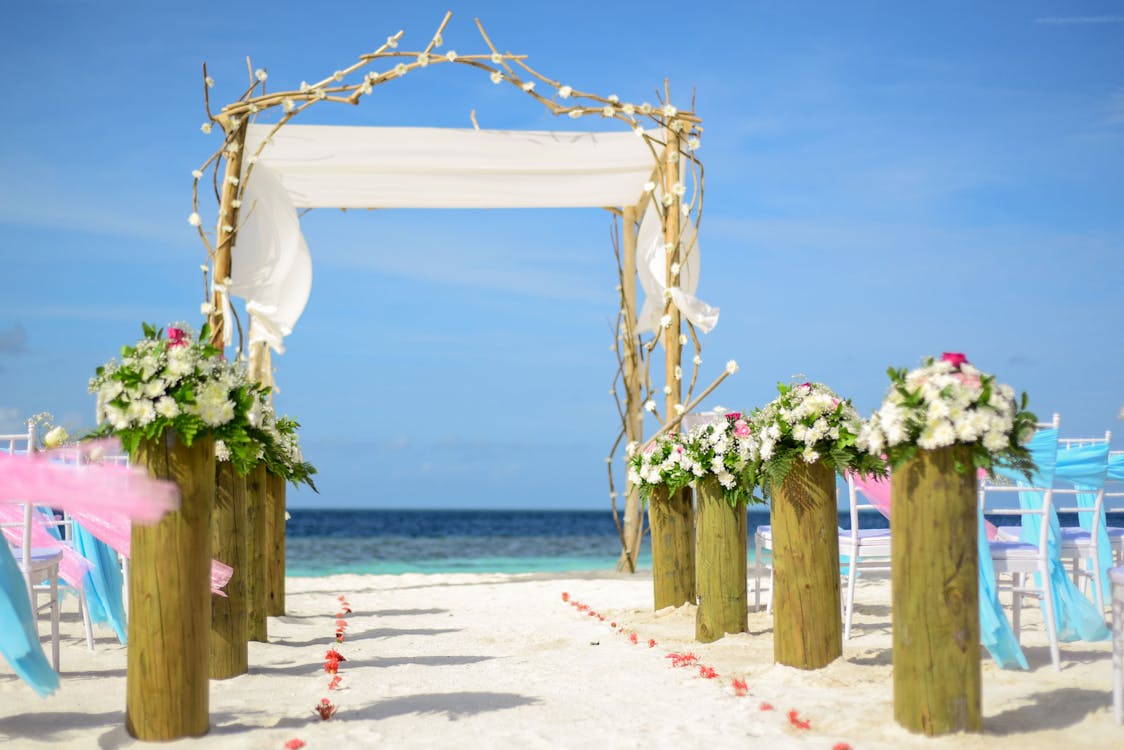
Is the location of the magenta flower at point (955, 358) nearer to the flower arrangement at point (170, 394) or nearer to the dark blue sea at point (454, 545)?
the flower arrangement at point (170, 394)

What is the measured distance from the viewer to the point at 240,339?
7227 millimetres

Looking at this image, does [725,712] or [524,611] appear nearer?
[725,712]

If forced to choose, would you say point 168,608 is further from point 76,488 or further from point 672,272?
point 672,272

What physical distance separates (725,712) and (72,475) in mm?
2352

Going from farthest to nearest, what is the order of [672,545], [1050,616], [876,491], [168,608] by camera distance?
[672,545] → [876,491] → [1050,616] → [168,608]

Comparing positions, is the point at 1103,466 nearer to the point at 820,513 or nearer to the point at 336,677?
the point at 820,513

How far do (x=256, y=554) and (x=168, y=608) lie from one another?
2.38 meters

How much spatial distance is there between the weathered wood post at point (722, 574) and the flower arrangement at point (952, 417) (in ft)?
6.53

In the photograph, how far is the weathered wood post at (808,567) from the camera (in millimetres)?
4309

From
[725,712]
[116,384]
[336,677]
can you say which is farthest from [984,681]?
[116,384]

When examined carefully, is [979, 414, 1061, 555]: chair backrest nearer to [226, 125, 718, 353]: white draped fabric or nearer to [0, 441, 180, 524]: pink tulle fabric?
[226, 125, 718, 353]: white draped fabric

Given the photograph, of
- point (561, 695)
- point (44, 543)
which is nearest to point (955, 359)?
point (561, 695)

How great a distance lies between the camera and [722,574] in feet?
17.7

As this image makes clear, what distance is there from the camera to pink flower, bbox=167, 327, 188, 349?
11.5ft
